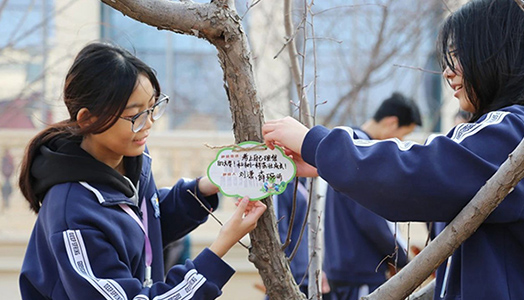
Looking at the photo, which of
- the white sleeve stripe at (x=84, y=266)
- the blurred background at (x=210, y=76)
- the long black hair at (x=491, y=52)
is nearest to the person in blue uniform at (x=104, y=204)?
the white sleeve stripe at (x=84, y=266)

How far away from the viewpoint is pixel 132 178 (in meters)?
2.12

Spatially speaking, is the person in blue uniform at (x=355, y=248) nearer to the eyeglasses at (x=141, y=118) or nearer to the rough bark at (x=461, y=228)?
Answer: the eyeglasses at (x=141, y=118)

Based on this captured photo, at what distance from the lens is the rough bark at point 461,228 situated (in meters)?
1.43

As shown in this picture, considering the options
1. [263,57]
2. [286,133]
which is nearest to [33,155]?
[286,133]

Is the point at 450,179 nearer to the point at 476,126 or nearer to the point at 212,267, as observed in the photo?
the point at 476,126

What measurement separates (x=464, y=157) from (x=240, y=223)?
60 centimetres

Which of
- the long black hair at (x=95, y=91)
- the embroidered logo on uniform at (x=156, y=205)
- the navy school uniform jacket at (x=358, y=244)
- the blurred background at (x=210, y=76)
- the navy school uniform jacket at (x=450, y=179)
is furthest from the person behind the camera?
the blurred background at (x=210, y=76)

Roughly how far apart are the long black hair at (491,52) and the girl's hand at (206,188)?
84cm

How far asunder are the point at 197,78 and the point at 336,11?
239 cm

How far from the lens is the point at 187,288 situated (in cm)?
180

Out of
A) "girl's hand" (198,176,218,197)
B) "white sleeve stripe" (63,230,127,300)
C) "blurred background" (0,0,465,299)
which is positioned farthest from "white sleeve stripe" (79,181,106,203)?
"blurred background" (0,0,465,299)

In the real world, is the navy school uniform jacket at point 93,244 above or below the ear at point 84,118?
below

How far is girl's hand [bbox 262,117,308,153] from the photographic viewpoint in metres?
1.73

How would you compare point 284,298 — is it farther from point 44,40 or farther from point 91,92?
point 44,40
